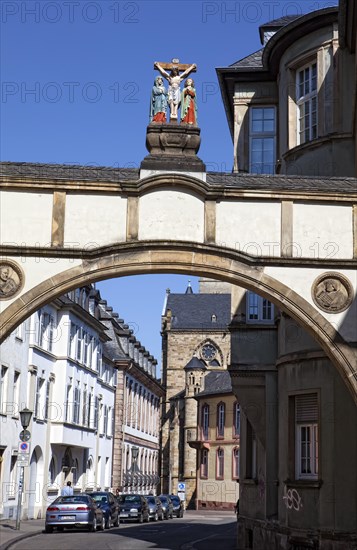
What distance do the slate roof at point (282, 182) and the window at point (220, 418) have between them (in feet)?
186

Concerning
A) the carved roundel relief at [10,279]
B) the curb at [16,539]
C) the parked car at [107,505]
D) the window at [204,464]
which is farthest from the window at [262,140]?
the window at [204,464]

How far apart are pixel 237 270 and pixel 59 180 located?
327cm

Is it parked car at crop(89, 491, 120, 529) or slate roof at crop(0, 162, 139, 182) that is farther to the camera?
parked car at crop(89, 491, 120, 529)

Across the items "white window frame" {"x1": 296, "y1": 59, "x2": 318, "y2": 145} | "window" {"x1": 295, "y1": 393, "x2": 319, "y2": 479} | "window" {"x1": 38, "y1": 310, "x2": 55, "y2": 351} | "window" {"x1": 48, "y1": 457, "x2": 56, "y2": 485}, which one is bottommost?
"window" {"x1": 48, "y1": 457, "x2": 56, "y2": 485}

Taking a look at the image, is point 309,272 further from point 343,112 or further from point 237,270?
point 343,112

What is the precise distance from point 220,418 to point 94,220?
A: 2277 inches

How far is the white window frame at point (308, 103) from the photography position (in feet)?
70.0

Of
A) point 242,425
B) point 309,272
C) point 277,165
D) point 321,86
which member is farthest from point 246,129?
point 309,272

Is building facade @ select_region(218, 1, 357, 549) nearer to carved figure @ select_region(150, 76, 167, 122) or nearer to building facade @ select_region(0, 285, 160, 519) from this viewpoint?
carved figure @ select_region(150, 76, 167, 122)

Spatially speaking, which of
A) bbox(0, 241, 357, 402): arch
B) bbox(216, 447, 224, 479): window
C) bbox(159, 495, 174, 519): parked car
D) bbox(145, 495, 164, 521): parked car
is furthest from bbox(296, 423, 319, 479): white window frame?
bbox(216, 447, 224, 479): window

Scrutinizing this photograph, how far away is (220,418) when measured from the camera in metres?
72.7

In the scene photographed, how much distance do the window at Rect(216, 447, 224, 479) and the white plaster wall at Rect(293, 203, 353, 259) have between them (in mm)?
57340

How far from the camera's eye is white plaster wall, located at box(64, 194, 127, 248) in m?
16.1

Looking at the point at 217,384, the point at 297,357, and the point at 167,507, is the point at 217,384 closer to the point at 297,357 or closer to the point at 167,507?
the point at 167,507
